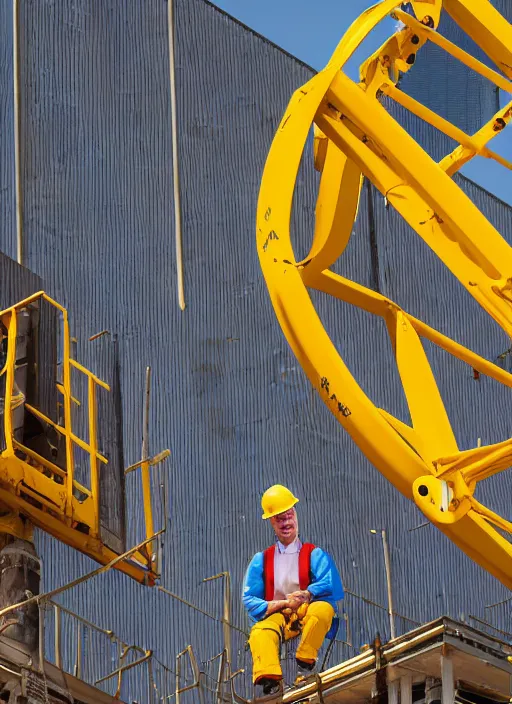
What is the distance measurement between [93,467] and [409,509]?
1037 cm

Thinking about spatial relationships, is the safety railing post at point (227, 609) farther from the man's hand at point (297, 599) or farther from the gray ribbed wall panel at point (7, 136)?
the man's hand at point (297, 599)

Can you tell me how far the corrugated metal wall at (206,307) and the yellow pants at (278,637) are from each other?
10.1 meters

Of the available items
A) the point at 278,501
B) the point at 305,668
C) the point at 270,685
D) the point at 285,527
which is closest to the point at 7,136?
the point at 278,501

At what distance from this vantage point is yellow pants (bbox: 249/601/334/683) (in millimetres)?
14398

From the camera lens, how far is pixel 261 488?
26.0 metres

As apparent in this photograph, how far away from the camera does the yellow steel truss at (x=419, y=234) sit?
38.4ft

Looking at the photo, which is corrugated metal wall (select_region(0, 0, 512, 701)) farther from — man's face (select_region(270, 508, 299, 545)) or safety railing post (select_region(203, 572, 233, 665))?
man's face (select_region(270, 508, 299, 545))

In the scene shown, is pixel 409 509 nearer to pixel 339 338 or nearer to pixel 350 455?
pixel 350 455

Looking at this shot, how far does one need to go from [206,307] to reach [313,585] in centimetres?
1261

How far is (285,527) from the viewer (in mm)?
15500

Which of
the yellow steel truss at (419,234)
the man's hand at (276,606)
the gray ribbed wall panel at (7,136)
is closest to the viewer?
the yellow steel truss at (419,234)

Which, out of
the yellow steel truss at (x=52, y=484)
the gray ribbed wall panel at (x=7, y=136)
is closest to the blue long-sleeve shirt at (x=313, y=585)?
the yellow steel truss at (x=52, y=484)

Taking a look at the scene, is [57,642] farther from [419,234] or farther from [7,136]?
[419,234]

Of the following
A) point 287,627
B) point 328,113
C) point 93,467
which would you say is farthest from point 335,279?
point 93,467
